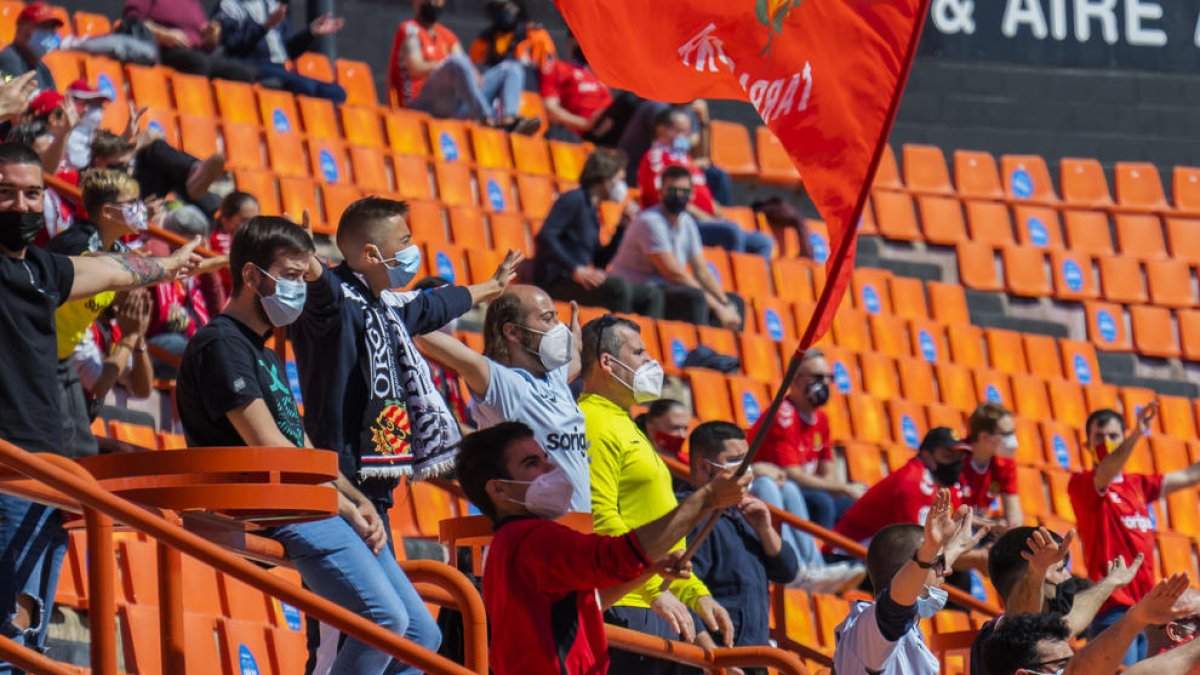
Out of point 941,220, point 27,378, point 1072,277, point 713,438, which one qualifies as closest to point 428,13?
point 941,220

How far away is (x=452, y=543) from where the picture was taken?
5531 mm

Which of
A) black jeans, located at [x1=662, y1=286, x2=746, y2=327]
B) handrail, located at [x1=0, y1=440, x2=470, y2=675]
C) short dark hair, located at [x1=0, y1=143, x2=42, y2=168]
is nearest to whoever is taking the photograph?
handrail, located at [x1=0, y1=440, x2=470, y2=675]

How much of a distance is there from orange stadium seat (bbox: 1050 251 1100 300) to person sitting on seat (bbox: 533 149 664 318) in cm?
435

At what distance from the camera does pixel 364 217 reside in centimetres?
562

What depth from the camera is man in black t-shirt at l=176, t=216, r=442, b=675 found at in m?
4.89

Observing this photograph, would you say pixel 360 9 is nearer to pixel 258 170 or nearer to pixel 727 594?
pixel 258 170

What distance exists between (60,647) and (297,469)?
212cm

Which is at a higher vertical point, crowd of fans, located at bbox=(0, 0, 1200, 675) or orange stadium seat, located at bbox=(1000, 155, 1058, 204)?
orange stadium seat, located at bbox=(1000, 155, 1058, 204)

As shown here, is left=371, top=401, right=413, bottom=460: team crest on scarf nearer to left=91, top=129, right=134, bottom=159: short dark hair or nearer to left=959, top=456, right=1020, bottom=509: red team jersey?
left=91, top=129, right=134, bottom=159: short dark hair

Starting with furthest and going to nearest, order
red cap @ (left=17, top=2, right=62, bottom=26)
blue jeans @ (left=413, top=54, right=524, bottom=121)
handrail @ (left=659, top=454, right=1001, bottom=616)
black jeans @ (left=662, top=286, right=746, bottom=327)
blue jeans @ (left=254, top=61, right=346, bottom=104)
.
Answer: blue jeans @ (left=413, top=54, right=524, bottom=121)
blue jeans @ (left=254, top=61, right=346, bottom=104)
black jeans @ (left=662, top=286, right=746, bottom=327)
red cap @ (left=17, top=2, right=62, bottom=26)
handrail @ (left=659, top=454, right=1001, bottom=616)

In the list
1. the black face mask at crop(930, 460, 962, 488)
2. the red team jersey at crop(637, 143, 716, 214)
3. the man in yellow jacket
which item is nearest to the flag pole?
the man in yellow jacket

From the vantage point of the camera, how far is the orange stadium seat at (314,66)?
1377 cm

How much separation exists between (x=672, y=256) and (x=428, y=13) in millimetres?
3082

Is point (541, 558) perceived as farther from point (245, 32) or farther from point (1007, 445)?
point (245, 32)
